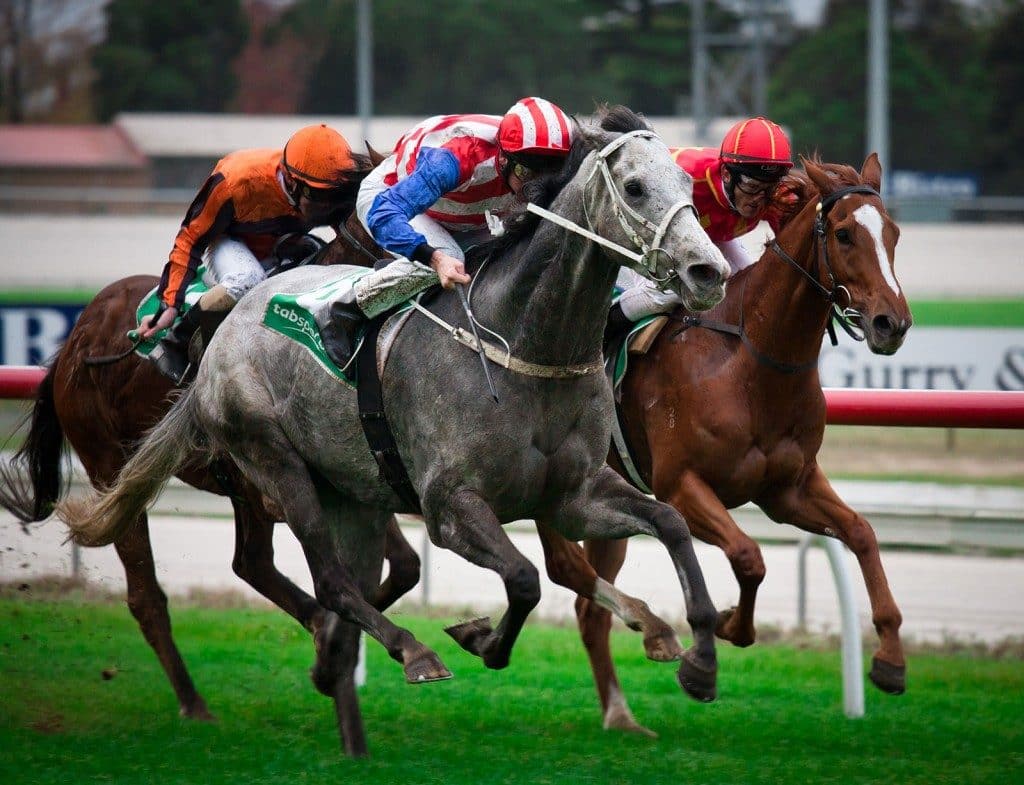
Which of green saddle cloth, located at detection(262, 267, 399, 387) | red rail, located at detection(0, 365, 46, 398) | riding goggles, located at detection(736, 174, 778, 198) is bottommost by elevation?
red rail, located at detection(0, 365, 46, 398)

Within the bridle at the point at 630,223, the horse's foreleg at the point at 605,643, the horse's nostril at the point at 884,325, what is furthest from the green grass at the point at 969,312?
the bridle at the point at 630,223

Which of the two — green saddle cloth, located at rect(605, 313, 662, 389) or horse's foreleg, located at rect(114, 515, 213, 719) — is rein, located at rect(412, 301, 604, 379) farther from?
horse's foreleg, located at rect(114, 515, 213, 719)

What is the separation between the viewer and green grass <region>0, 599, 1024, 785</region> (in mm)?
4305

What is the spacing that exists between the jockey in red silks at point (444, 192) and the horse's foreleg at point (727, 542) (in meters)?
1.02

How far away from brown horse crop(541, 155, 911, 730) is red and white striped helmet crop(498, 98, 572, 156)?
1.02 meters

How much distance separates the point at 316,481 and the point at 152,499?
2.19 feet

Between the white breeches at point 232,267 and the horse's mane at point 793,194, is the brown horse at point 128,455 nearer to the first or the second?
the white breeches at point 232,267

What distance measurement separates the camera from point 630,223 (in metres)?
3.55

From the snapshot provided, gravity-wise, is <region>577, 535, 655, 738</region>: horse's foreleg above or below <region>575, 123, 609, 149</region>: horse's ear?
below

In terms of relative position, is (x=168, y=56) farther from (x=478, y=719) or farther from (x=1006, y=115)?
(x=478, y=719)

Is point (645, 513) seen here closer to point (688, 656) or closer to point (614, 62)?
point (688, 656)

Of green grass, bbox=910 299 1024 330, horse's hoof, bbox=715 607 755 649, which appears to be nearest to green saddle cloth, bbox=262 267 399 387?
horse's hoof, bbox=715 607 755 649

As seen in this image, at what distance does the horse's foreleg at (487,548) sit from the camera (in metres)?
3.70

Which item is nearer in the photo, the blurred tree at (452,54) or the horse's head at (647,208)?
the horse's head at (647,208)
